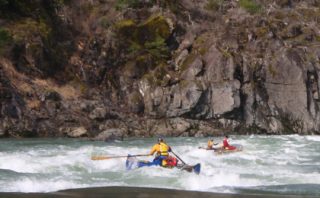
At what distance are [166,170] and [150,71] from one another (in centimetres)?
2401

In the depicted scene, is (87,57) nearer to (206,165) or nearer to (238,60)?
(238,60)

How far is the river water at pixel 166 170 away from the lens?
1589 centimetres

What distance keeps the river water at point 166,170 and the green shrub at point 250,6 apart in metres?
23.3

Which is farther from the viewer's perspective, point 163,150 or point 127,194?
point 163,150

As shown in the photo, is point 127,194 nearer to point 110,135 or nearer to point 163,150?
point 163,150

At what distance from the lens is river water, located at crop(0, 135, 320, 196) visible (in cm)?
1589

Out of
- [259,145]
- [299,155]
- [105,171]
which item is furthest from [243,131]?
[105,171]

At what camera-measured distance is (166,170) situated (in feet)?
63.5

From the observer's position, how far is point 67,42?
4434 cm

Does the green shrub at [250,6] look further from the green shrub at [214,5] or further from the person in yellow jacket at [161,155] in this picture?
the person in yellow jacket at [161,155]

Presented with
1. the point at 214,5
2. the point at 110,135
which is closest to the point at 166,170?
the point at 110,135

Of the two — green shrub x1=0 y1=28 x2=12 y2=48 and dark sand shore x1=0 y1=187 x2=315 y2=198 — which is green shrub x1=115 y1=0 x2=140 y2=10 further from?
dark sand shore x1=0 y1=187 x2=315 y2=198

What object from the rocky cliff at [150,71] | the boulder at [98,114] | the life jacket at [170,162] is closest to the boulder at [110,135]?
the rocky cliff at [150,71]

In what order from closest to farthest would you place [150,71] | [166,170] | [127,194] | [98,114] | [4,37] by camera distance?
[127,194] → [166,170] → [98,114] → [4,37] → [150,71]
